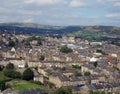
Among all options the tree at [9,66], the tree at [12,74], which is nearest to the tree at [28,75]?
the tree at [12,74]

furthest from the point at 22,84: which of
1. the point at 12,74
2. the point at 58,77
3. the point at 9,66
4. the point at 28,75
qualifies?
the point at 9,66

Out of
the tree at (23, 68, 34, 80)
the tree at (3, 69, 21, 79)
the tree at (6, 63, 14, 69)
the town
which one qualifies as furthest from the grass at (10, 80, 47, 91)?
the tree at (6, 63, 14, 69)

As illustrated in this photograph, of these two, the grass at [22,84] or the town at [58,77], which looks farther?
the grass at [22,84]

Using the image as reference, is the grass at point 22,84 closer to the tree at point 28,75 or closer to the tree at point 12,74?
the tree at point 28,75

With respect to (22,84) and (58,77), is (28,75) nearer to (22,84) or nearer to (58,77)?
(22,84)

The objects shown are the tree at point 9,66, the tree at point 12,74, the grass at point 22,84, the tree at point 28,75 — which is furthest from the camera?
the tree at point 9,66

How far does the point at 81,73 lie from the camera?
1837 inches

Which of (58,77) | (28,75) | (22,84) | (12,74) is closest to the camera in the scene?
(22,84)

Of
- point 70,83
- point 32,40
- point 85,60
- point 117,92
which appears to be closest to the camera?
point 117,92

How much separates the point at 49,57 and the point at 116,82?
76.4 ft

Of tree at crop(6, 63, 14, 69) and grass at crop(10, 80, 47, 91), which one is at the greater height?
tree at crop(6, 63, 14, 69)

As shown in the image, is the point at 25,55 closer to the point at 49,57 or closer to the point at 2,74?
the point at 49,57

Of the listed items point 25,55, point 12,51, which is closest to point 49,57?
point 25,55

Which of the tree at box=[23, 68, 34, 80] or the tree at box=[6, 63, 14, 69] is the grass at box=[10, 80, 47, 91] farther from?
the tree at box=[6, 63, 14, 69]
